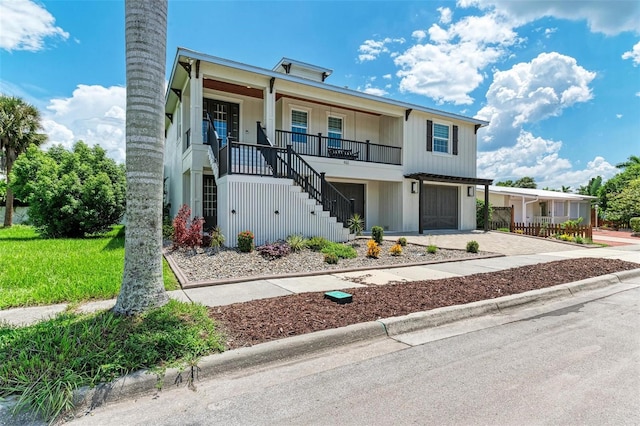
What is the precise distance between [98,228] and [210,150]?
7.10 meters

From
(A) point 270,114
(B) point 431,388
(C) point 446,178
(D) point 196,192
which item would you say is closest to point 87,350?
(B) point 431,388

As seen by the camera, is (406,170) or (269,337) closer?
(269,337)

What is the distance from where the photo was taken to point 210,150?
1173 centimetres

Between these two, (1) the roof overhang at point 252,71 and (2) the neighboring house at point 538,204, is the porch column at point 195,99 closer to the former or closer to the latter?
(1) the roof overhang at point 252,71

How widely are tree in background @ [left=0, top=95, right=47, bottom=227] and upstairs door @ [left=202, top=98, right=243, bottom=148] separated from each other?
1696 centimetres

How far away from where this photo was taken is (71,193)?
14.2 m

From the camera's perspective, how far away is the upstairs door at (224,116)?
1377cm

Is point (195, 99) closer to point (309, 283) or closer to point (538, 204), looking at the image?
point (309, 283)

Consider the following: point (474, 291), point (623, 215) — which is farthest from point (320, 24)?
point (623, 215)

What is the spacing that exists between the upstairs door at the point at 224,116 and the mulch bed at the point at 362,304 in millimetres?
10086

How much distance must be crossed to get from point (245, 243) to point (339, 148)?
769cm

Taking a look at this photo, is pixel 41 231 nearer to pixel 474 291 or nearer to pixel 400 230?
pixel 400 230

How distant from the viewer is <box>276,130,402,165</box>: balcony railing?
14.1m

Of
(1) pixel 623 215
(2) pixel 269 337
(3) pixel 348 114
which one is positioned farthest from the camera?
A: (1) pixel 623 215
